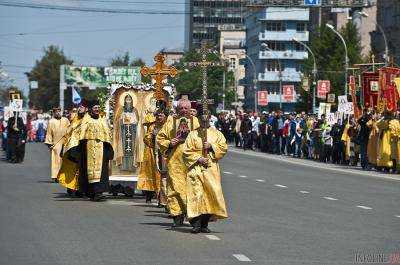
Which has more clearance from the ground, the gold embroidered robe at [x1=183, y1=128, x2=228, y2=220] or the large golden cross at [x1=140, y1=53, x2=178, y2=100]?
the large golden cross at [x1=140, y1=53, x2=178, y2=100]

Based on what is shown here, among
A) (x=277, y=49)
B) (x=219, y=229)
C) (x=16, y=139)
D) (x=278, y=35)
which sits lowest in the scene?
(x=219, y=229)

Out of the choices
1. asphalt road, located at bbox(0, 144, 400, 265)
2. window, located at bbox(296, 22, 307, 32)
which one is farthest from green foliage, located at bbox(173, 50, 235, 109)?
asphalt road, located at bbox(0, 144, 400, 265)

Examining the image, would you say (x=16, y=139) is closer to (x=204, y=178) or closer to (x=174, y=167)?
(x=174, y=167)

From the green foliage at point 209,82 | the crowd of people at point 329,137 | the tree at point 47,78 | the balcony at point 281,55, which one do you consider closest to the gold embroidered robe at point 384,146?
the crowd of people at point 329,137

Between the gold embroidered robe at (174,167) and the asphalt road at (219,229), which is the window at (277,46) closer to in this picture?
the asphalt road at (219,229)

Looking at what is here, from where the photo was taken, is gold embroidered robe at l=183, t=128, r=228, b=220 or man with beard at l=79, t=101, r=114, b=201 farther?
man with beard at l=79, t=101, r=114, b=201

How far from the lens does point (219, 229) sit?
1800 centimetres

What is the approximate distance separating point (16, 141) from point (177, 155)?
26.3m

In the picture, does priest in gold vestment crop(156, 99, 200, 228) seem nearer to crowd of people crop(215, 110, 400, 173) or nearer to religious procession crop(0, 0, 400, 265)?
religious procession crop(0, 0, 400, 265)

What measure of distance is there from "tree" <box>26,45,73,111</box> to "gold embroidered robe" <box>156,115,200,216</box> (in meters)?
163

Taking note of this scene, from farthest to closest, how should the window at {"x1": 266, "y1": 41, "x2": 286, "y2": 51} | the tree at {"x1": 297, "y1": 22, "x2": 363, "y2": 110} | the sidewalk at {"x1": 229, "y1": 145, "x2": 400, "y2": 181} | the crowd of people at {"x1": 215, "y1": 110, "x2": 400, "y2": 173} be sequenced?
the window at {"x1": 266, "y1": 41, "x2": 286, "y2": 51} → the tree at {"x1": 297, "y1": 22, "x2": 363, "y2": 110} → the crowd of people at {"x1": 215, "y1": 110, "x2": 400, "y2": 173} → the sidewalk at {"x1": 229, "y1": 145, "x2": 400, "y2": 181}

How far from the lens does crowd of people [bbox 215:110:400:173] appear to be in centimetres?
4116

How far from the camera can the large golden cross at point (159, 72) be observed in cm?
2452

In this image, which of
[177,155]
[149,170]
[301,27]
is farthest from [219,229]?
[301,27]
